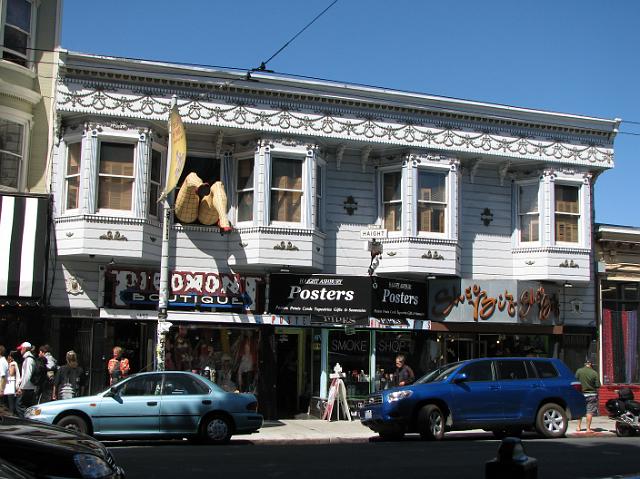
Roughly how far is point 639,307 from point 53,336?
1734 centimetres

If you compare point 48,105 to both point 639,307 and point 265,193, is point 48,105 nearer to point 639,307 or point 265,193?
point 265,193

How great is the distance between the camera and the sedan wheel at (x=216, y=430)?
16.2 meters

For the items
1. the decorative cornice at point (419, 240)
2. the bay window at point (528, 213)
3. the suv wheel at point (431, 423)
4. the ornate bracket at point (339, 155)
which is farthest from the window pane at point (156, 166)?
the bay window at point (528, 213)

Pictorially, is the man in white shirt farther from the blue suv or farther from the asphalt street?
the blue suv

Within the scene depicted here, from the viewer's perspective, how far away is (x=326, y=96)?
73.2 feet

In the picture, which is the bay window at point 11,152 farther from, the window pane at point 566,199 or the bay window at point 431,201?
the window pane at point 566,199

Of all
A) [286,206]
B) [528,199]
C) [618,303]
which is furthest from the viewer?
[618,303]

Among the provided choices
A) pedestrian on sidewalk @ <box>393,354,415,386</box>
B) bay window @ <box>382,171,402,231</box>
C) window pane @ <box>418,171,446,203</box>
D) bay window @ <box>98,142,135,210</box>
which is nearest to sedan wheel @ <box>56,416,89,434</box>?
bay window @ <box>98,142,135,210</box>

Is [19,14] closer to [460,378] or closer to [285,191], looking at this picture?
[285,191]

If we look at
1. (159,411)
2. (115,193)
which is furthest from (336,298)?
(159,411)

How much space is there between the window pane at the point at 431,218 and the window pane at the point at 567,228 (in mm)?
3684

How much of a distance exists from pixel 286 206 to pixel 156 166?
352 cm

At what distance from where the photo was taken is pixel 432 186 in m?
A: 23.5

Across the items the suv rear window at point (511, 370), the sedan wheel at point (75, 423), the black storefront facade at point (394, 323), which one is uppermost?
the black storefront facade at point (394, 323)
